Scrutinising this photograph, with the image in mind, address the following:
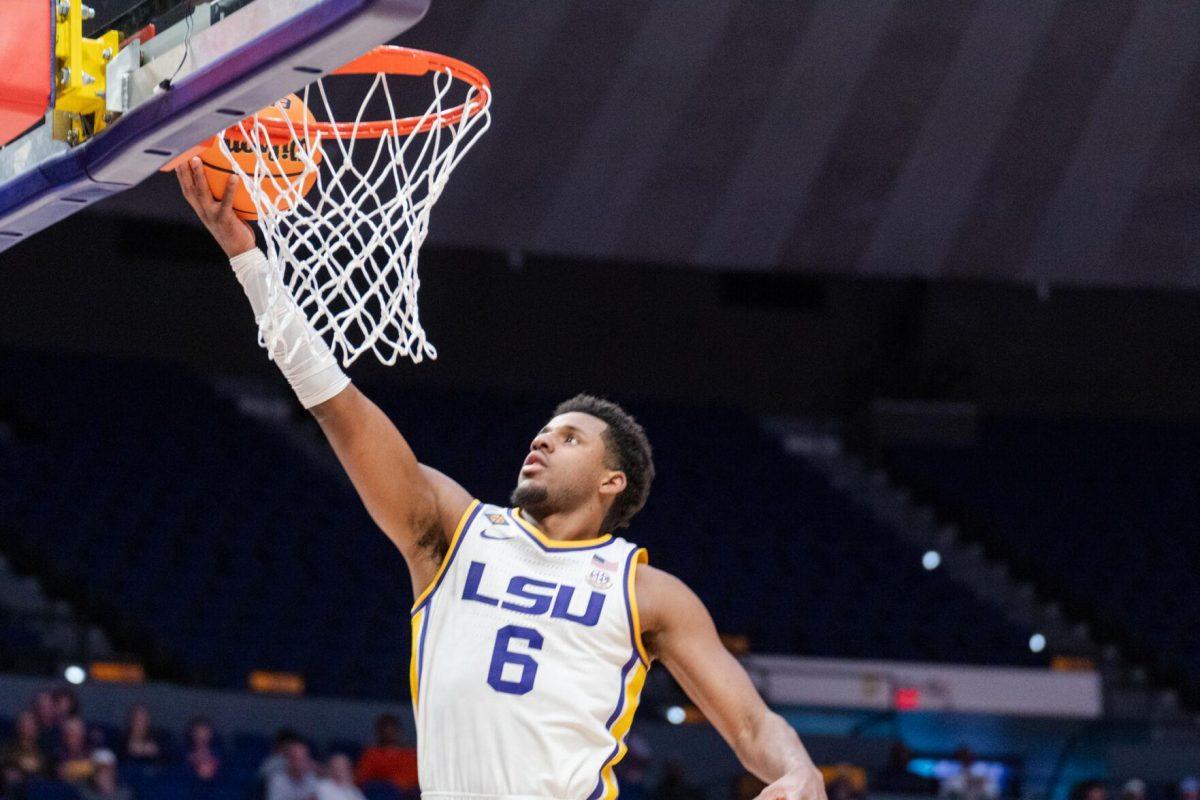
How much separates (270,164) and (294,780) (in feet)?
18.3

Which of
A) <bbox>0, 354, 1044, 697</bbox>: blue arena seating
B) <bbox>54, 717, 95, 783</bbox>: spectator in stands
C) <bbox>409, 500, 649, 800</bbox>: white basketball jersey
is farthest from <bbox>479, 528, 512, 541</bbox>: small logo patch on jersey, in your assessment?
<bbox>0, 354, 1044, 697</bbox>: blue arena seating

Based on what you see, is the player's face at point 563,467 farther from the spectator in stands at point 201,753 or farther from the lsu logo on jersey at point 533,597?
the spectator in stands at point 201,753

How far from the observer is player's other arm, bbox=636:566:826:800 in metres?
3.47

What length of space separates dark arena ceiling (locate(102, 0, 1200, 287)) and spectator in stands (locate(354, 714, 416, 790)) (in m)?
4.40

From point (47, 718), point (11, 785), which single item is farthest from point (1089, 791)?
point (11, 785)

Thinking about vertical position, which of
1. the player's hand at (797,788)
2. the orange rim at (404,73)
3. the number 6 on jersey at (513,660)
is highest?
the orange rim at (404,73)

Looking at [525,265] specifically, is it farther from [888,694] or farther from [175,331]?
[888,694]

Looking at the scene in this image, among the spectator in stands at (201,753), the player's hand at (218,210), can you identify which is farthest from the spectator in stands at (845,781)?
the player's hand at (218,210)

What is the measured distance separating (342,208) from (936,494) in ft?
46.3

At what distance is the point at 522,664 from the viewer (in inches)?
137

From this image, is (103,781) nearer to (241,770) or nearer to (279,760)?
(279,760)

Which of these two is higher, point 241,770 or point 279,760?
point 279,760

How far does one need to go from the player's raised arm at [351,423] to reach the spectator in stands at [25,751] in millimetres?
5473

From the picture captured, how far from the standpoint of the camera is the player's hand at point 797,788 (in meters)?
3.20
